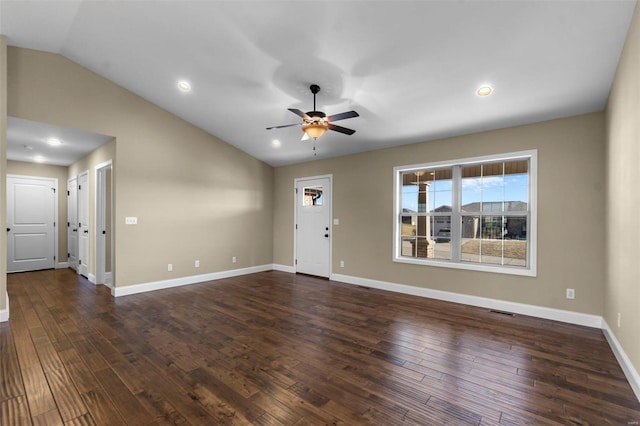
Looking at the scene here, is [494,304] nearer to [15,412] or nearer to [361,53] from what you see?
[361,53]

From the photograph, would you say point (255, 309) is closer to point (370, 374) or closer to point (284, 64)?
point (370, 374)

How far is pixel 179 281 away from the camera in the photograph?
5.41 metres

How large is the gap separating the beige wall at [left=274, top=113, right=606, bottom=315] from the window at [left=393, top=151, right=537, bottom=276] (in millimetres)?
121

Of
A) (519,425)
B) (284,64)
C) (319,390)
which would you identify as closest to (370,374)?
(319,390)

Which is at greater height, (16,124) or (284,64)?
(284,64)

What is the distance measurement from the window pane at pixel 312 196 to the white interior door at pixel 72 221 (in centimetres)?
515

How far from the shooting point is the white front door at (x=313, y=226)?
6277 mm

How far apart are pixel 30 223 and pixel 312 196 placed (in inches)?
254

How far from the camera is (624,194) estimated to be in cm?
258

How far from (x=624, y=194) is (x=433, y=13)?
228 centimetres

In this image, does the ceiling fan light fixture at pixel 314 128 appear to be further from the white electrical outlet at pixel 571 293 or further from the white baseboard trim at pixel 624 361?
the white electrical outlet at pixel 571 293

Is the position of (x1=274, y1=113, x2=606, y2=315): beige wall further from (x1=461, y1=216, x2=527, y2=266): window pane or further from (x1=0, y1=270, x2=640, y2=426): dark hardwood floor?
(x1=0, y1=270, x2=640, y2=426): dark hardwood floor

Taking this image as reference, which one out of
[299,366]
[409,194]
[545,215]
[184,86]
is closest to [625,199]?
[545,215]

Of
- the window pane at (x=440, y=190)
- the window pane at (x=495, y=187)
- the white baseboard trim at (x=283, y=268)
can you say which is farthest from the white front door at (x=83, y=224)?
the window pane at (x=495, y=187)
